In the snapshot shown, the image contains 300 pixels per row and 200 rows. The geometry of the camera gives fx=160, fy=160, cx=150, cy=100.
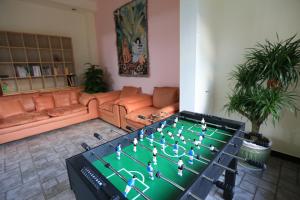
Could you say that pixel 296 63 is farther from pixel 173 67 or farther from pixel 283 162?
pixel 173 67

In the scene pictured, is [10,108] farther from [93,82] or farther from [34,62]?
[93,82]

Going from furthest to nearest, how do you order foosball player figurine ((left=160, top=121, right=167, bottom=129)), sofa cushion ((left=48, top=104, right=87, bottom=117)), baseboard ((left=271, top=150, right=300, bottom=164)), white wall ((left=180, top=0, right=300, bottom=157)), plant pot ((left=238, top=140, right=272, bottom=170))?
sofa cushion ((left=48, top=104, right=87, bottom=117)) → baseboard ((left=271, top=150, right=300, bottom=164)) → white wall ((left=180, top=0, right=300, bottom=157)) → plant pot ((left=238, top=140, right=272, bottom=170)) → foosball player figurine ((left=160, top=121, right=167, bottom=129))

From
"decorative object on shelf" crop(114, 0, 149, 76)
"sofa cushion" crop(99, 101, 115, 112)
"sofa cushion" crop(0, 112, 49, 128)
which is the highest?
"decorative object on shelf" crop(114, 0, 149, 76)

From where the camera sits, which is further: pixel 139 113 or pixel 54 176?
pixel 139 113

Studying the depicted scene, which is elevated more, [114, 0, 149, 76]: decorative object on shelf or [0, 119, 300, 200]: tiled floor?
[114, 0, 149, 76]: decorative object on shelf

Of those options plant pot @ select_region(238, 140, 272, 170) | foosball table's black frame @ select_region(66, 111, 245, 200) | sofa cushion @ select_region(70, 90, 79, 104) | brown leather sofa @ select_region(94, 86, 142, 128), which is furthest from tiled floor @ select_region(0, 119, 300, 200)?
sofa cushion @ select_region(70, 90, 79, 104)

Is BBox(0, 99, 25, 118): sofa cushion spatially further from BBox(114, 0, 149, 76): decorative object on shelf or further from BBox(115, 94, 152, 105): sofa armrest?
BBox(114, 0, 149, 76): decorative object on shelf

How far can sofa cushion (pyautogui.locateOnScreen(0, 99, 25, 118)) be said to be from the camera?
319cm

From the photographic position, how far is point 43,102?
3613 millimetres

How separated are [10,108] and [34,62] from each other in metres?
1.27

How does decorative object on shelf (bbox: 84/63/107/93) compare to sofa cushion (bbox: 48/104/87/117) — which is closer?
sofa cushion (bbox: 48/104/87/117)

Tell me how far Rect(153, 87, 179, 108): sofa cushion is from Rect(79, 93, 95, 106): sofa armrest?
167cm

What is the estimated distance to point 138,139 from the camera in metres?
1.36

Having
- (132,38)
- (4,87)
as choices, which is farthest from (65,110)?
(132,38)
